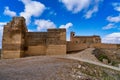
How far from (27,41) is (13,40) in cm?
152

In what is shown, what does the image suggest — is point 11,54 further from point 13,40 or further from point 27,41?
point 27,41

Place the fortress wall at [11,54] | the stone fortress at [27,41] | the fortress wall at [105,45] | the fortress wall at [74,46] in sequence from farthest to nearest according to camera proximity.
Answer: the fortress wall at [105,45] < the fortress wall at [74,46] < the stone fortress at [27,41] < the fortress wall at [11,54]

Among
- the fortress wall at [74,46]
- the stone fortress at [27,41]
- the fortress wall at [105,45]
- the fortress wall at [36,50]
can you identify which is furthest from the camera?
the fortress wall at [105,45]

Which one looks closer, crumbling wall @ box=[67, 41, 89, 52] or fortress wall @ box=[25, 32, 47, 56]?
fortress wall @ box=[25, 32, 47, 56]

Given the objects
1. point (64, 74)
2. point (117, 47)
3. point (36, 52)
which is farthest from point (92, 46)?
point (64, 74)

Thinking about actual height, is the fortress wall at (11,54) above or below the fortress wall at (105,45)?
below

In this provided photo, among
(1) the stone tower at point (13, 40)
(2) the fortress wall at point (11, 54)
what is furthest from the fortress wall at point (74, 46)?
(2) the fortress wall at point (11, 54)

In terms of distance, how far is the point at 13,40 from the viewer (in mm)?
19422

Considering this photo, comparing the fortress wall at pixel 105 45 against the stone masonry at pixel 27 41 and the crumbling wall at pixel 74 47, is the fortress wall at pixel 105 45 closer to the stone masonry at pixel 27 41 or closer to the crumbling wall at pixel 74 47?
the crumbling wall at pixel 74 47

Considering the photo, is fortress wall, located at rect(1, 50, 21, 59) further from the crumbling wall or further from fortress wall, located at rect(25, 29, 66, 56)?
the crumbling wall

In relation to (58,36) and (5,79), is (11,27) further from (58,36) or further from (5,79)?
(5,79)

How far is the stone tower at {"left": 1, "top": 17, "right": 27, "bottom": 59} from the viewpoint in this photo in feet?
63.2

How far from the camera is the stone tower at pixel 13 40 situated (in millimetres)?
19267

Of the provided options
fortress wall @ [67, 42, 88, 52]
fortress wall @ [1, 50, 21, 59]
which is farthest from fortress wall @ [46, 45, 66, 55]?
fortress wall @ [1, 50, 21, 59]
